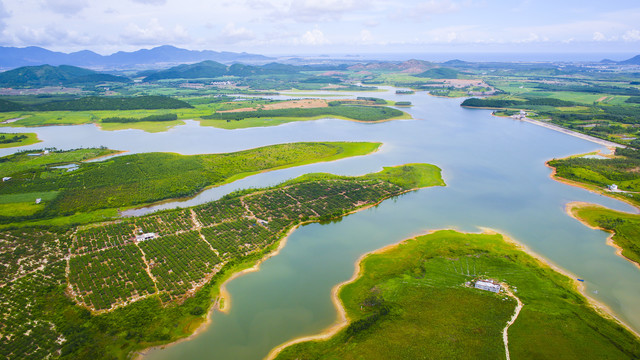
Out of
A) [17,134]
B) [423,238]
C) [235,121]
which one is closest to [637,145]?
[423,238]

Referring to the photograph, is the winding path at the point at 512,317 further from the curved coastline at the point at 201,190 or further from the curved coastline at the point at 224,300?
the curved coastline at the point at 201,190

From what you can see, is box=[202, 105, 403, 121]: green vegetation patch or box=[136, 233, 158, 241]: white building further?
box=[202, 105, 403, 121]: green vegetation patch

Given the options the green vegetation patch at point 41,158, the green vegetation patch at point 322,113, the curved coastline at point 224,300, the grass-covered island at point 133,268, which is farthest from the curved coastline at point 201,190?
the green vegetation patch at point 322,113

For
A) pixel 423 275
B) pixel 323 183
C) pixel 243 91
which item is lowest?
pixel 423 275

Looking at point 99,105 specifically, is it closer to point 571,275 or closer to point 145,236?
point 145,236

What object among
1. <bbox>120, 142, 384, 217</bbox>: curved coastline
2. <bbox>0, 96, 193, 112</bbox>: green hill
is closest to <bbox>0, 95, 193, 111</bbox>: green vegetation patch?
<bbox>0, 96, 193, 112</bbox>: green hill

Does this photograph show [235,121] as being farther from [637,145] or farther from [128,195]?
[637,145]

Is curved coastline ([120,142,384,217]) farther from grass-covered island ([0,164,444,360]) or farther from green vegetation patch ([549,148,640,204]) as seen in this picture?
green vegetation patch ([549,148,640,204])
